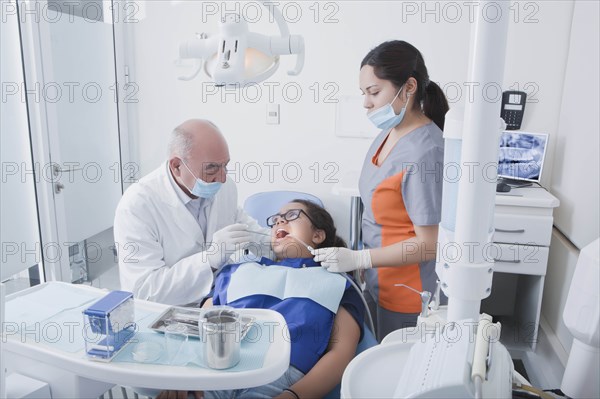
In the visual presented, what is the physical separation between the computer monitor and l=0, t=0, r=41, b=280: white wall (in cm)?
251

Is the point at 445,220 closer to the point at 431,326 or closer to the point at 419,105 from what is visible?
the point at 431,326

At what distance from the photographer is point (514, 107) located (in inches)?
108

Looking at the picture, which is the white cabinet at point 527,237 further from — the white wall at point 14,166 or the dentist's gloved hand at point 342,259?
the white wall at point 14,166

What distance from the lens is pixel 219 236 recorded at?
1604mm

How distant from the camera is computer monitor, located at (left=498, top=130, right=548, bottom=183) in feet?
8.80

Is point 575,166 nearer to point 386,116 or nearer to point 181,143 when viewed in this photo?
point 386,116

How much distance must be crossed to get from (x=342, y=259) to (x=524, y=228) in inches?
47.7

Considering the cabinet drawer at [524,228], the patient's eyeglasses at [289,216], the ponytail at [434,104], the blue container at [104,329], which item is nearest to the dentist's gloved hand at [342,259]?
the patient's eyeglasses at [289,216]

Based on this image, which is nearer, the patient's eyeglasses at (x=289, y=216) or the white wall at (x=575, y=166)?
the patient's eyeglasses at (x=289, y=216)

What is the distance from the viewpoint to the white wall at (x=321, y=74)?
2711mm

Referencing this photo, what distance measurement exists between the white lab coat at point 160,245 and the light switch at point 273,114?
141 cm

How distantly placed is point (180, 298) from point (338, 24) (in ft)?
6.49

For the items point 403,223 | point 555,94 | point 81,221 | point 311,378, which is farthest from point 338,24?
point 311,378

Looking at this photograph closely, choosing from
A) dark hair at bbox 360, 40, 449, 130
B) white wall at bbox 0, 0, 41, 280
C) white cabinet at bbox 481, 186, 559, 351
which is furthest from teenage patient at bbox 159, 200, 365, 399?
white wall at bbox 0, 0, 41, 280
